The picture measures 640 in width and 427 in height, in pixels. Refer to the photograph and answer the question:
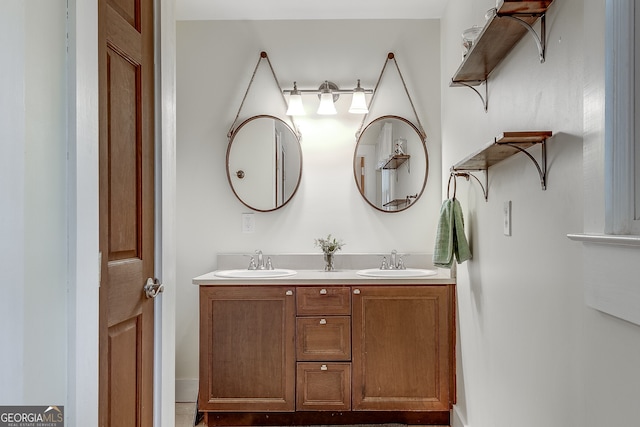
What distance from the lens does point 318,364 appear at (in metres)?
2.68

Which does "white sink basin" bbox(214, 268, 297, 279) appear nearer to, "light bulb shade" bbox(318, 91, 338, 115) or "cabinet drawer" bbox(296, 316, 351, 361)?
"cabinet drawer" bbox(296, 316, 351, 361)

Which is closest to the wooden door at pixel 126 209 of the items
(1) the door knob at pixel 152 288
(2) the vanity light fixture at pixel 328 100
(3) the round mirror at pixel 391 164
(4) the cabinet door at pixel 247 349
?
(1) the door knob at pixel 152 288

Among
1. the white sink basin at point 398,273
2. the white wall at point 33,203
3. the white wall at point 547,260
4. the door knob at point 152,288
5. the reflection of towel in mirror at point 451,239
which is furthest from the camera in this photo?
the white sink basin at point 398,273

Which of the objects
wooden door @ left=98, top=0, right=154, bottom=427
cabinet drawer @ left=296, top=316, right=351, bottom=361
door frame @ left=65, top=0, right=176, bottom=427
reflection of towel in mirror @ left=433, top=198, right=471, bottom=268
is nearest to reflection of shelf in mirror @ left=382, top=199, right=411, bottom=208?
reflection of towel in mirror @ left=433, top=198, right=471, bottom=268

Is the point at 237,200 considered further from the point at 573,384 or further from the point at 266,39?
the point at 573,384

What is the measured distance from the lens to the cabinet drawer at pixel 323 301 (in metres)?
2.70

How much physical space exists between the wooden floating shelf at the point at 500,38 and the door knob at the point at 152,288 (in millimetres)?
1375

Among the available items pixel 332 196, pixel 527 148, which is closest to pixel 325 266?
pixel 332 196

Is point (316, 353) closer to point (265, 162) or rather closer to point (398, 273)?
point (398, 273)

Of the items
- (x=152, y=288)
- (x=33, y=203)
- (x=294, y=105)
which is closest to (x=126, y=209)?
(x=152, y=288)

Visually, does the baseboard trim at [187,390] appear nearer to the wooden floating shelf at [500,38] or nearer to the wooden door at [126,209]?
the wooden door at [126,209]

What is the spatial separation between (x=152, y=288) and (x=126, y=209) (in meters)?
0.31

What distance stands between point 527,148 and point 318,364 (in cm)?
168

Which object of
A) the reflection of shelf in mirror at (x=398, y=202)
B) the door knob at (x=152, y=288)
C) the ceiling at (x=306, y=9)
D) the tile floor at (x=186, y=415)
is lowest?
the tile floor at (x=186, y=415)
